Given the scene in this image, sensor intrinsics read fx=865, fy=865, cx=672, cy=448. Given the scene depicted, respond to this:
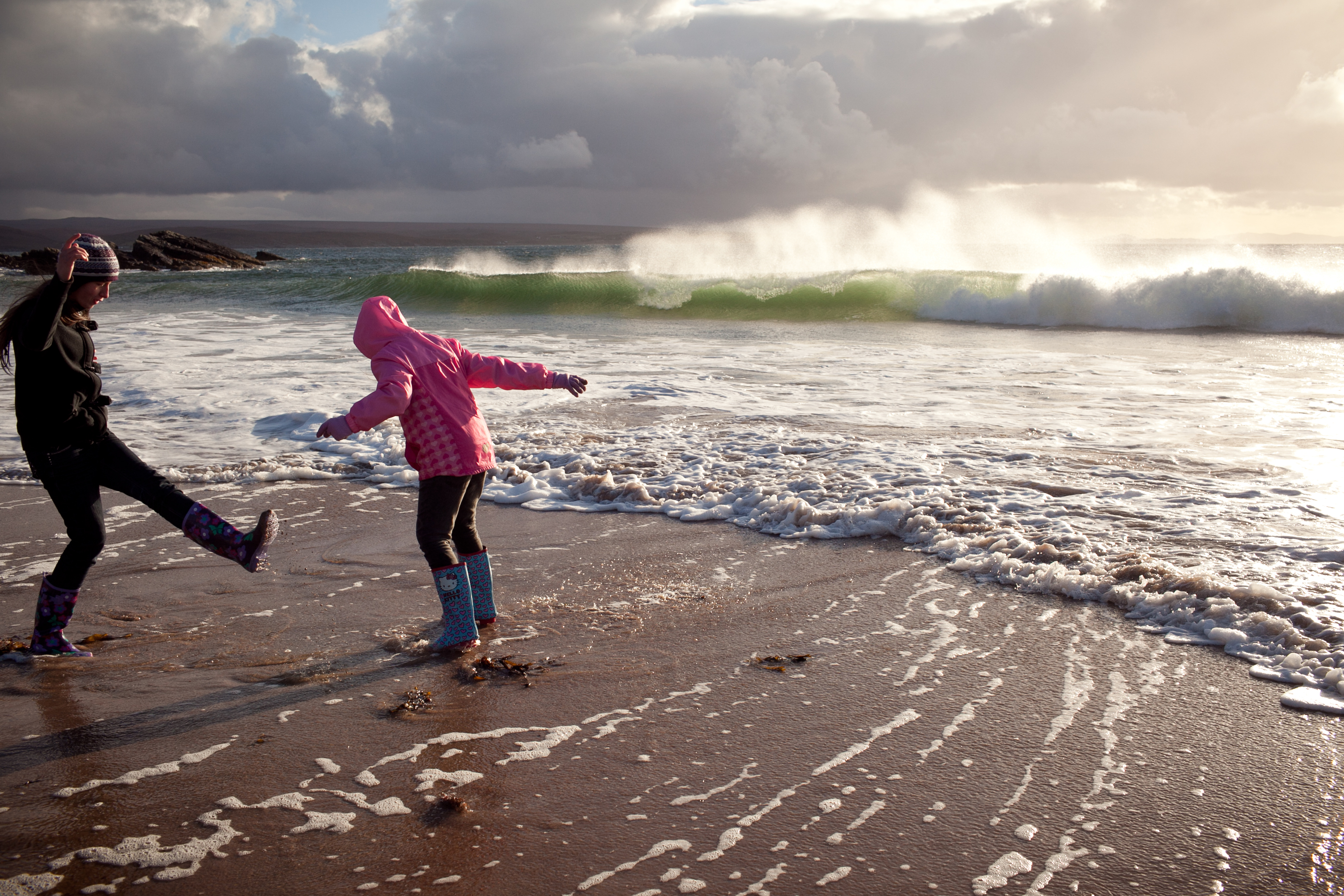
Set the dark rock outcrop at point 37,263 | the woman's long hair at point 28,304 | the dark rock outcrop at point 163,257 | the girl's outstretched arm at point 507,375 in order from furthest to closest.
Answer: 1. the dark rock outcrop at point 163,257
2. the dark rock outcrop at point 37,263
3. the girl's outstretched arm at point 507,375
4. the woman's long hair at point 28,304

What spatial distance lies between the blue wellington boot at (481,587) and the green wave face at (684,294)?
18.7 m

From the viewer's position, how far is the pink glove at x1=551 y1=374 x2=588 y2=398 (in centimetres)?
362

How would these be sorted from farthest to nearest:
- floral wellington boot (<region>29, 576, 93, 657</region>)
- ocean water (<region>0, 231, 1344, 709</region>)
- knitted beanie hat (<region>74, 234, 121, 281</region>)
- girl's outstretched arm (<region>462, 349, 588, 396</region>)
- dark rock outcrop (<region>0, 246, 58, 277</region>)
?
dark rock outcrop (<region>0, 246, 58, 277</region>) → ocean water (<region>0, 231, 1344, 709</region>) → girl's outstretched arm (<region>462, 349, 588, 396</region>) → floral wellington boot (<region>29, 576, 93, 657</region>) → knitted beanie hat (<region>74, 234, 121, 281</region>)

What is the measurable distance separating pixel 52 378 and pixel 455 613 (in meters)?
1.67

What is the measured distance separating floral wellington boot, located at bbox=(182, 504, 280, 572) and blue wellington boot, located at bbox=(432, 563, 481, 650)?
679 millimetres

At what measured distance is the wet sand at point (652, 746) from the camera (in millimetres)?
2117

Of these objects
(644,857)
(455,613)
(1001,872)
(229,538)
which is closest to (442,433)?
(455,613)

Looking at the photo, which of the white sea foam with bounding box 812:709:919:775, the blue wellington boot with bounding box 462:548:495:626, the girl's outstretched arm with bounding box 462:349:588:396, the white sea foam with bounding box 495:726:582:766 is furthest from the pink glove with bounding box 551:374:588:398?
the white sea foam with bounding box 812:709:919:775

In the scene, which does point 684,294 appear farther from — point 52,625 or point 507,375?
point 52,625

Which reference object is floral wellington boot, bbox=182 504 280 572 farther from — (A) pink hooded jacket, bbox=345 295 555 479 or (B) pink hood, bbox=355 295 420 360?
(B) pink hood, bbox=355 295 420 360

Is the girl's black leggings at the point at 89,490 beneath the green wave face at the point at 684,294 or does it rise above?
beneath

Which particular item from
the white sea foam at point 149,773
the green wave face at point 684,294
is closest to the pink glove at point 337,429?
the white sea foam at point 149,773

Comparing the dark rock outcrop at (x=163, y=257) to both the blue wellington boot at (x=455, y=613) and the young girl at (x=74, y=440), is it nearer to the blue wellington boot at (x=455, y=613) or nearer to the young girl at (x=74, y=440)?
the young girl at (x=74, y=440)

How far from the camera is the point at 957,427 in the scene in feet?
24.5
